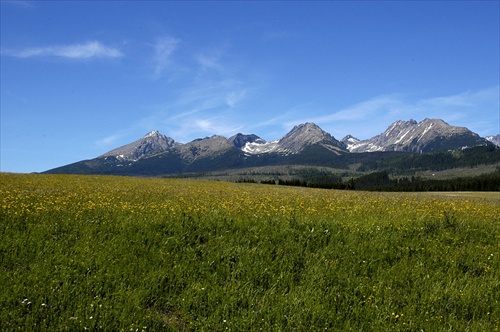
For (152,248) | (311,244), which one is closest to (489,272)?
(311,244)

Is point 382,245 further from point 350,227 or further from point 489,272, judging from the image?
point 489,272

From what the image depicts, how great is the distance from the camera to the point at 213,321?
302 inches

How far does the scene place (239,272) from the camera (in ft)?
31.6

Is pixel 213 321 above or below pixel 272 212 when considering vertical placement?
below

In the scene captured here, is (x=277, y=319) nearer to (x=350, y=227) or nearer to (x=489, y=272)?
(x=350, y=227)

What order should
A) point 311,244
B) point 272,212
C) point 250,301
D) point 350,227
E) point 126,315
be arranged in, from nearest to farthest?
point 126,315 < point 250,301 < point 311,244 < point 350,227 < point 272,212

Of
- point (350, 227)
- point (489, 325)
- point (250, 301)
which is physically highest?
point (350, 227)

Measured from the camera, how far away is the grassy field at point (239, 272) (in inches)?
304

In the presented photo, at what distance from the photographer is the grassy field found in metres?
7.71

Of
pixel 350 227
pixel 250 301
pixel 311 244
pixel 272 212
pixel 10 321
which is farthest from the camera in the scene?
pixel 272 212

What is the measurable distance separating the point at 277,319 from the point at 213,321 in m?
1.36

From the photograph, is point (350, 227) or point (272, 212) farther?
point (272, 212)

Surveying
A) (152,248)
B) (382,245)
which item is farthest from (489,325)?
(152,248)

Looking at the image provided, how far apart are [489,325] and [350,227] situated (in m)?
5.23
